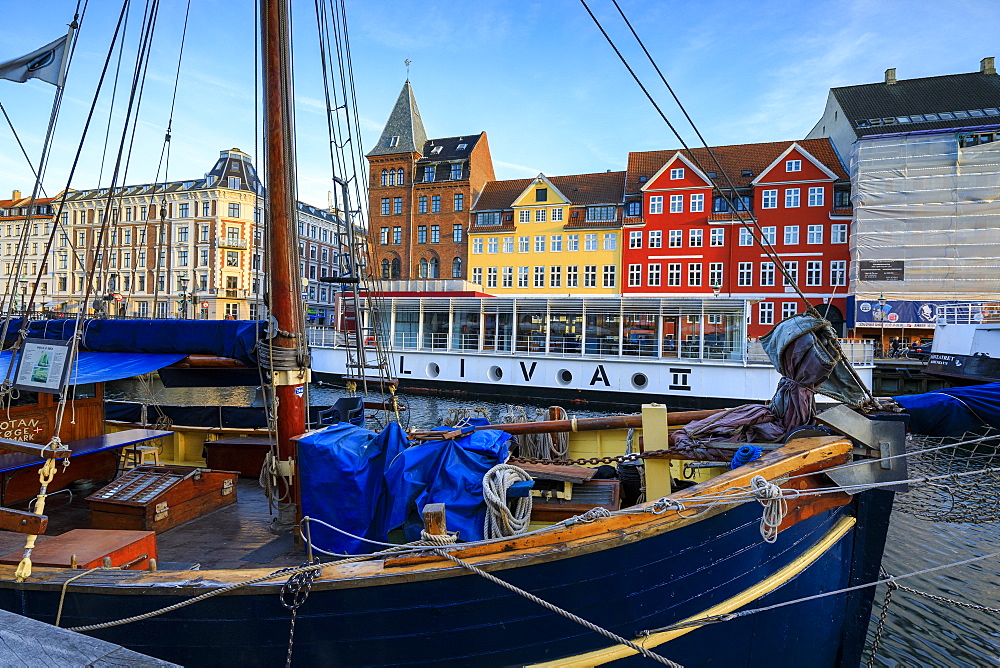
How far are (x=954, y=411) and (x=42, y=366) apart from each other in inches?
317

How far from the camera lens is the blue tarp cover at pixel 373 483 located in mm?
3707

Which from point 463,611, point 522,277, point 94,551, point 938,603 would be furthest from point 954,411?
point 522,277

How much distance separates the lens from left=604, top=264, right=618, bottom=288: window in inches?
1494

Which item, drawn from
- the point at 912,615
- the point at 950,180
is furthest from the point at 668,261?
the point at 912,615

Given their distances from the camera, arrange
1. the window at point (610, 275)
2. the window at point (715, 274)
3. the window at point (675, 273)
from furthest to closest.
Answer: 1. the window at point (610, 275)
2. the window at point (675, 273)
3. the window at point (715, 274)

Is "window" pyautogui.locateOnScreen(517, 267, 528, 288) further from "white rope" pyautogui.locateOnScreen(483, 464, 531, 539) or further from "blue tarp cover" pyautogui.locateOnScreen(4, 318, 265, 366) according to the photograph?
"white rope" pyautogui.locateOnScreen(483, 464, 531, 539)

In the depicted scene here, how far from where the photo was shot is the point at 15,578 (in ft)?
9.89

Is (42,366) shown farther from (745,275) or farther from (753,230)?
(745,275)

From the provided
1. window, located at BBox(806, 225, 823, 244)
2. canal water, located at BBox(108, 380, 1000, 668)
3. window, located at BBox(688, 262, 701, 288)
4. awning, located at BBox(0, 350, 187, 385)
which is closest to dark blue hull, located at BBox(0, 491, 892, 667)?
canal water, located at BBox(108, 380, 1000, 668)

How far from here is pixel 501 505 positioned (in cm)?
333

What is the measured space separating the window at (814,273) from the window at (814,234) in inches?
49.3

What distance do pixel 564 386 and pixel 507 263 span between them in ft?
64.7

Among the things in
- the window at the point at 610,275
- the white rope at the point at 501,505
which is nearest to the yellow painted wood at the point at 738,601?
the white rope at the point at 501,505

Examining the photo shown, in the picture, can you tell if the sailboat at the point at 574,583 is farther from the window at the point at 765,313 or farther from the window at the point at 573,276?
the window at the point at 573,276
